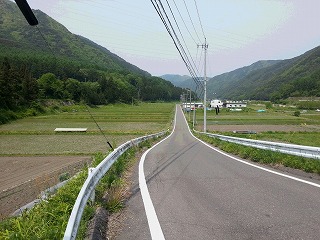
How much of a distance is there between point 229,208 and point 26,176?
52.4ft

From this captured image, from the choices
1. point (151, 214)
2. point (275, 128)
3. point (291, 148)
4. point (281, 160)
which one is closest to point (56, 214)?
point (151, 214)

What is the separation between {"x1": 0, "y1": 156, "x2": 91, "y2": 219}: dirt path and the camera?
11.9 meters

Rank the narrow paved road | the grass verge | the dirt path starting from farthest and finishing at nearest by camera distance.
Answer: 1. the dirt path
2. the grass verge
3. the narrow paved road

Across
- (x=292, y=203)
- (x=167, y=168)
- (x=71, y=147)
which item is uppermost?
(x=292, y=203)

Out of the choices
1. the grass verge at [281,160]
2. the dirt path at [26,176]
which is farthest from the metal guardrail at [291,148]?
the dirt path at [26,176]

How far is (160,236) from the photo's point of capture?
406cm

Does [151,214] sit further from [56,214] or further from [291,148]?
[291,148]

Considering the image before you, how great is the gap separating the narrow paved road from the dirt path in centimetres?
556

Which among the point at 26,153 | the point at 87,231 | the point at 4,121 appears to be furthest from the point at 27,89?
the point at 87,231

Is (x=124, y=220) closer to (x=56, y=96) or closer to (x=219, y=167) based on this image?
(x=219, y=167)

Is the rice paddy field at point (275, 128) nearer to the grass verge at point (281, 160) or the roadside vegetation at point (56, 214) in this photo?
the grass verge at point (281, 160)

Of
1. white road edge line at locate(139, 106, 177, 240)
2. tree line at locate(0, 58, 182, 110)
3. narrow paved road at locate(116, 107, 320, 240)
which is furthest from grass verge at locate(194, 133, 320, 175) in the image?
tree line at locate(0, 58, 182, 110)

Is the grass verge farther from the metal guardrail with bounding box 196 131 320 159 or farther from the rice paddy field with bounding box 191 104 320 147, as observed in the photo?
the rice paddy field with bounding box 191 104 320 147

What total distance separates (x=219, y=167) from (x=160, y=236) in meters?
5.95
